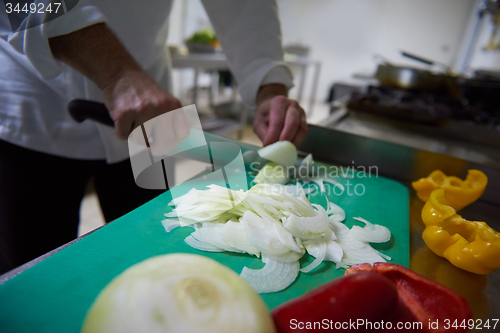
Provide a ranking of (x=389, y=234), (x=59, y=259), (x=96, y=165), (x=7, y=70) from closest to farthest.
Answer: (x=59, y=259) < (x=389, y=234) < (x=7, y=70) < (x=96, y=165)

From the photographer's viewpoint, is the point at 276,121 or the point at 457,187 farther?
the point at 276,121

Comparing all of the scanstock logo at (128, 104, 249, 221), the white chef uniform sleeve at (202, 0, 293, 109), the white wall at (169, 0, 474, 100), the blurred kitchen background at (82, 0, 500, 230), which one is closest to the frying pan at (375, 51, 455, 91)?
the blurred kitchen background at (82, 0, 500, 230)

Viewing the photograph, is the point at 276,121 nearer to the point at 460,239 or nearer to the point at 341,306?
the point at 460,239

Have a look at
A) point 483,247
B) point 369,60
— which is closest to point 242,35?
point 483,247

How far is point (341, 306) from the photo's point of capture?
371 millimetres

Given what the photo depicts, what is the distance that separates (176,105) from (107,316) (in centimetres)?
51

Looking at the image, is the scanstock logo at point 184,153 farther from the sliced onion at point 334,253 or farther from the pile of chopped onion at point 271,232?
the sliced onion at point 334,253

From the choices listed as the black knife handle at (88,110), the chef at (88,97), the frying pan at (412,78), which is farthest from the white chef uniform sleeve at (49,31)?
Result: the frying pan at (412,78)

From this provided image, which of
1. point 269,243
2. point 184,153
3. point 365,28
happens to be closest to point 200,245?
point 269,243

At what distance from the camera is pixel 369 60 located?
7496mm

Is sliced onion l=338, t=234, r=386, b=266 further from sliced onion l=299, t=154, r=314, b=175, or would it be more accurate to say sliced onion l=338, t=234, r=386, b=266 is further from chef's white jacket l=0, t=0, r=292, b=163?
chef's white jacket l=0, t=0, r=292, b=163

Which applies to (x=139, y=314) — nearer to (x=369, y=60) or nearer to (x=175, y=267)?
(x=175, y=267)

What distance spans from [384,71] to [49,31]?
239cm

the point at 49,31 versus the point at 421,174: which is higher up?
the point at 49,31
